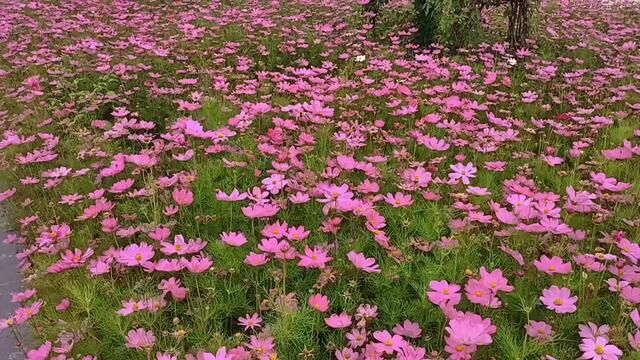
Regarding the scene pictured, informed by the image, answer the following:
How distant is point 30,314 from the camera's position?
210 cm

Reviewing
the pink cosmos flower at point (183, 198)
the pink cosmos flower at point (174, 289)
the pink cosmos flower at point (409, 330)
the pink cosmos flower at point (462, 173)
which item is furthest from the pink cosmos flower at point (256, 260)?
the pink cosmos flower at point (462, 173)

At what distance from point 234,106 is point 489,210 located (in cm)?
200

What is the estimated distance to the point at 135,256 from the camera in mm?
2289

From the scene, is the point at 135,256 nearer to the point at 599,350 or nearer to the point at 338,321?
the point at 338,321

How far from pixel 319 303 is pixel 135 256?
75 centimetres

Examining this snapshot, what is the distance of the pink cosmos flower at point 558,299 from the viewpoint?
1966 mm

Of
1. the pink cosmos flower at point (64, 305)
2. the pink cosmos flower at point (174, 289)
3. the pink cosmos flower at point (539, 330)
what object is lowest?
the pink cosmos flower at point (64, 305)

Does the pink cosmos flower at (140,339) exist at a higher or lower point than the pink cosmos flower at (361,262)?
lower

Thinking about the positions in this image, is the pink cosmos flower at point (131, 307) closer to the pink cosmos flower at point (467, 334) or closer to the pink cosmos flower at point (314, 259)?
the pink cosmos flower at point (314, 259)

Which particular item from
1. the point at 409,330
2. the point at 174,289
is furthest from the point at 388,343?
the point at 174,289

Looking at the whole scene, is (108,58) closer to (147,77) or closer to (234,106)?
(147,77)

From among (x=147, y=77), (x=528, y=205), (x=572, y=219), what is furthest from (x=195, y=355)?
(x=147, y=77)

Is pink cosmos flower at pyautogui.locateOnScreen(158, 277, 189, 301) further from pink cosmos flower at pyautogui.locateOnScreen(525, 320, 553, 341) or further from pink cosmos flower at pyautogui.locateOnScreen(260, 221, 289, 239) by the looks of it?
pink cosmos flower at pyautogui.locateOnScreen(525, 320, 553, 341)

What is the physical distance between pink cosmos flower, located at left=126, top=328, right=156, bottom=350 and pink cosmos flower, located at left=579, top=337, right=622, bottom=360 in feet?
4.52
